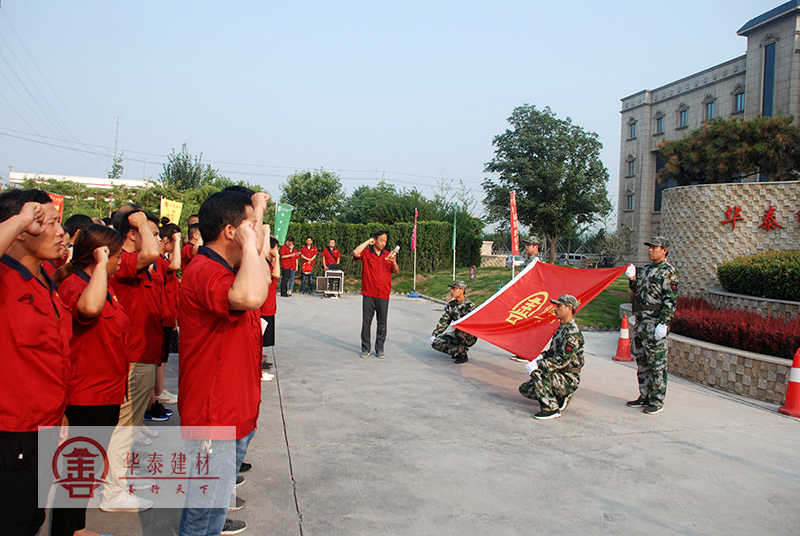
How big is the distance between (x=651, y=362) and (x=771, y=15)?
32.8 metres

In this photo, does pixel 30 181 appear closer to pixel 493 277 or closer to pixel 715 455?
pixel 493 277

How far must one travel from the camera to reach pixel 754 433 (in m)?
5.45

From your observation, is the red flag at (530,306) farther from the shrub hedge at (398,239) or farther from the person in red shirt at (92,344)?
the shrub hedge at (398,239)

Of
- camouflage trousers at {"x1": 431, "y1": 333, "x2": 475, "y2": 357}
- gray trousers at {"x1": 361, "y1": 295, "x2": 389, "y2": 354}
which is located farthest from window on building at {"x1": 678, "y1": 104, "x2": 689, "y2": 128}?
gray trousers at {"x1": 361, "y1": 295, "x2": 389, "y2": 354}

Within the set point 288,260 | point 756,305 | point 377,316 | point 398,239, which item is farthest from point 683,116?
point 377,316

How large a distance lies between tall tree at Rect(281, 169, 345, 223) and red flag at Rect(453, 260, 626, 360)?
31980 mm

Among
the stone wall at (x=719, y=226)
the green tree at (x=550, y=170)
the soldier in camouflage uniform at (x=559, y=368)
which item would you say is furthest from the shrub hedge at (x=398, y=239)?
the soldier in camouflage uniform at (x=559, y=368)

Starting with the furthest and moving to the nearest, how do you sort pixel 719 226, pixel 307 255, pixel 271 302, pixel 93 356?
pixel 307 255, pixel 719 226, pixel 271 302, pixel 93 356

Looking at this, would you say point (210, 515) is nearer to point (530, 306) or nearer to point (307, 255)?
point (530, 306)

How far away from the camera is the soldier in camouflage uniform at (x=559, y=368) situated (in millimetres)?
5816

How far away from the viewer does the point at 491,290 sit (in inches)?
701

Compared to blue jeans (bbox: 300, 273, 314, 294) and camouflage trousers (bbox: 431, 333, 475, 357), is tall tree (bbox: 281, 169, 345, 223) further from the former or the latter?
camouflage trousers (bbox: 431, 333, 475, 357)

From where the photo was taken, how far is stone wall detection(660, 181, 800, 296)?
37.8ft

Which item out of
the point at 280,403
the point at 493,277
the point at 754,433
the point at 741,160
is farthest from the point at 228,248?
the point at 741,160
